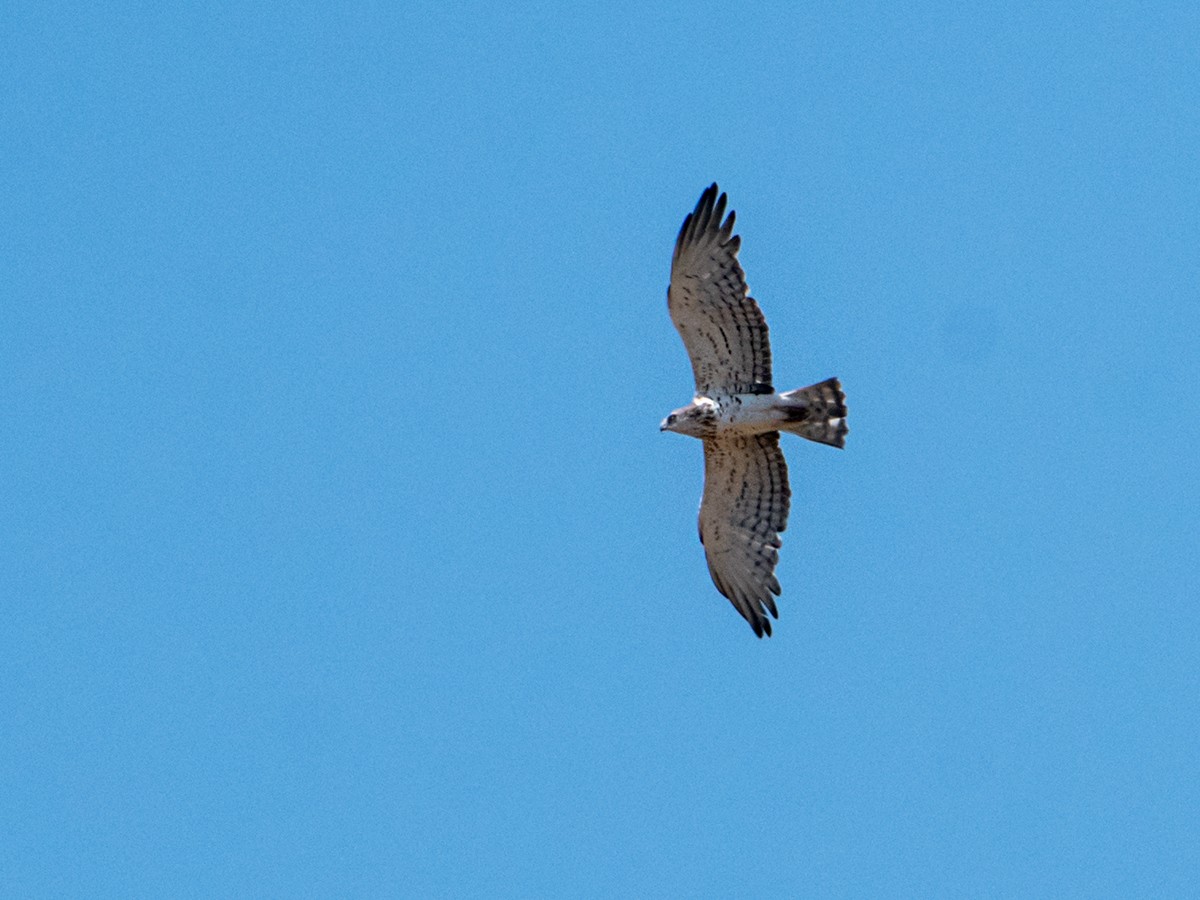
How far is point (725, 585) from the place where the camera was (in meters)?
20.3

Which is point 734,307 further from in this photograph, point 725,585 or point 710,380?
point 725,585

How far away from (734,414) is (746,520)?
1.29 metres

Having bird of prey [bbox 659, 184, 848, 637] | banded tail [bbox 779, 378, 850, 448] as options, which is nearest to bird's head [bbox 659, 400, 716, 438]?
bird of prey [bbox 659, 184, 848, 637]

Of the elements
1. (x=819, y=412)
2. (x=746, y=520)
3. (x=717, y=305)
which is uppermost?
(x=717, y=305)

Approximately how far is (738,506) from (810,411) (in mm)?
1311

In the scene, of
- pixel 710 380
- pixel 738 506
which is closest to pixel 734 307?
pixel 710 380

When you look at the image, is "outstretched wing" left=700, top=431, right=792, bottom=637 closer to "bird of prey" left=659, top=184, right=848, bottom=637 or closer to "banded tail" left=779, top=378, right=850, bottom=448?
"bird of prey" left=659, top=184, right=848, bottom=637

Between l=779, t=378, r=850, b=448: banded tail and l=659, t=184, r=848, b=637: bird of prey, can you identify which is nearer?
l=659, t=184, r=848, b=637: bird of prey

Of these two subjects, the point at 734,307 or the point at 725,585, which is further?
the point at 725,585

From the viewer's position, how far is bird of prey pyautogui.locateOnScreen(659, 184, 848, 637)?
18.8 meters

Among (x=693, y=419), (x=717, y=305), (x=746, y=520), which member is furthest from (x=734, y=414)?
(x=746, y=520)

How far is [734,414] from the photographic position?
63.1 ft

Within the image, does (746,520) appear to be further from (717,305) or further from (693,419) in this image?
(717,305)

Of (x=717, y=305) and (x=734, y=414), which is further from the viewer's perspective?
(x=734, y=414)
